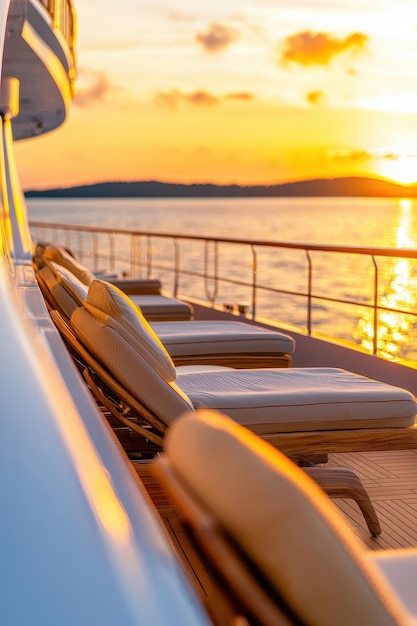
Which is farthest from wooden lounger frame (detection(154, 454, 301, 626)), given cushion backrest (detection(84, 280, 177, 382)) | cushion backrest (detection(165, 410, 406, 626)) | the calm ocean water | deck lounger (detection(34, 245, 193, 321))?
deck lounger (detection(34, 245, 193, 321))

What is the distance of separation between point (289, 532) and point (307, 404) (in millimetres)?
1470

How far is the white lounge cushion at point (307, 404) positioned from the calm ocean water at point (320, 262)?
1.12 feet

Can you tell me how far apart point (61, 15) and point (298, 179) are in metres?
14.6

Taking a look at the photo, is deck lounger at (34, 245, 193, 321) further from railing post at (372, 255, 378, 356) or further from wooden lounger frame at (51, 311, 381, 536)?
wooden lounger frame at (51, 311, 381, 536)

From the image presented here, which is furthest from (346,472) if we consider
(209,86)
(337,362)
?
(209,86)

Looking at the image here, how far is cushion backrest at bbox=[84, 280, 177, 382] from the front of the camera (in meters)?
1.88

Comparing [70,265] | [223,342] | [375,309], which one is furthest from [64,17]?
[223,342]

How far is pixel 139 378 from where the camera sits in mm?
1772

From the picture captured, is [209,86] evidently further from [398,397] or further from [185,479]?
[185,479]

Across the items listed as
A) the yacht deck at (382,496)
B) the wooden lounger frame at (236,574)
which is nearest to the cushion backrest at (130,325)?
the yacht deck at (382,496)

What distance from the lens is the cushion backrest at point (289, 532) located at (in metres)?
0.48

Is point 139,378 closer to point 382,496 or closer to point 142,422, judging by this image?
point 142,422

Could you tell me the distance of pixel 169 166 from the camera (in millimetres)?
23422

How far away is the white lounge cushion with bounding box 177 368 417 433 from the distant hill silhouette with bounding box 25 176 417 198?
42.9ft
